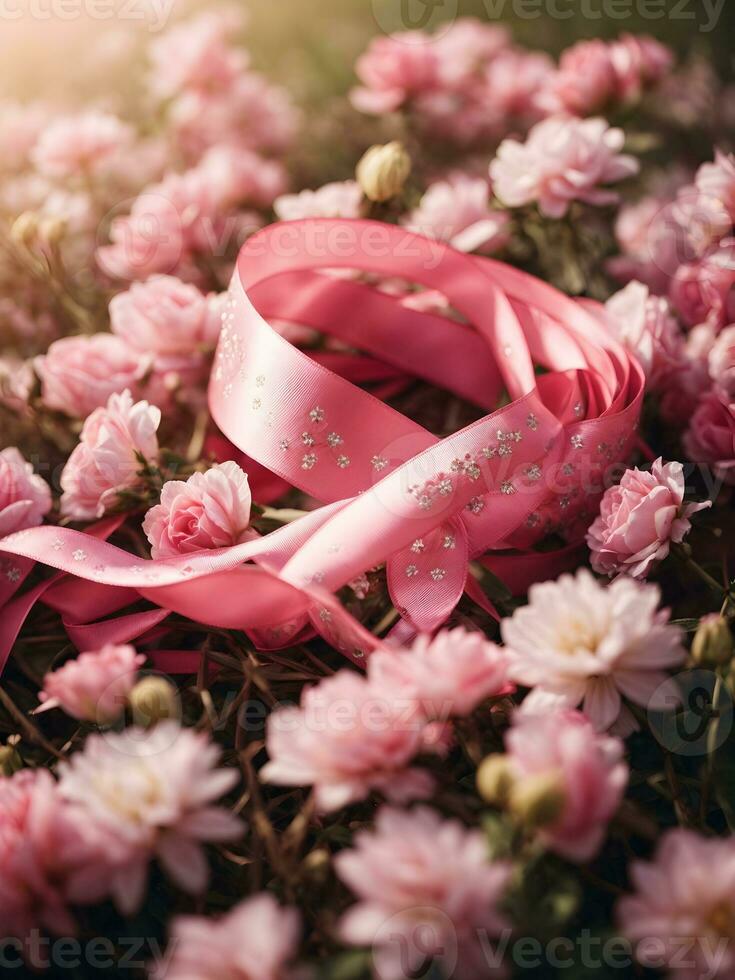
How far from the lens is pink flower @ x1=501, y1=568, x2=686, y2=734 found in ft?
1.42

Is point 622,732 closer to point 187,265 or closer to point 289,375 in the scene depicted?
point 289,375

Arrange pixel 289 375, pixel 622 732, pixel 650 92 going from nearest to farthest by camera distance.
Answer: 1. pixel 622 732
2. pixel 289 375
3. pixel 650 92

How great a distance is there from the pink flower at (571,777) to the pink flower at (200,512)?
→ 0.85 feet

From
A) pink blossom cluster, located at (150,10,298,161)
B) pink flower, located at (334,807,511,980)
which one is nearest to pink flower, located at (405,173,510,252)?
pink blossom cluster, located at (150,10,298,161)

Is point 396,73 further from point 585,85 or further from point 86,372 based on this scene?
point 86,372

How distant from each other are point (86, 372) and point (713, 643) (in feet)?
1.69

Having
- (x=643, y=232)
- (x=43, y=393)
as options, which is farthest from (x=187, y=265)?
(x=643, y=232)

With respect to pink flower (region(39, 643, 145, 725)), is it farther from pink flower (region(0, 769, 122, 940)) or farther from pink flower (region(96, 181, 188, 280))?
pink flower (region(96, 181, 188, 280))

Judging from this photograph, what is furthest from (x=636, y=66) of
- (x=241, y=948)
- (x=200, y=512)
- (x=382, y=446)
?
(x=241, y=948)

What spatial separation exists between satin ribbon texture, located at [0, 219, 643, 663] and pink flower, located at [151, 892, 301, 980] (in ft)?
0.55

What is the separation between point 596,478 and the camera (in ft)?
2.05

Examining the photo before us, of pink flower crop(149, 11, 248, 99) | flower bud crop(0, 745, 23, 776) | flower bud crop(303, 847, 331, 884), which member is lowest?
flower bud crop(303, 847, 331, 884)

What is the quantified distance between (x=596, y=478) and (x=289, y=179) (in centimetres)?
67

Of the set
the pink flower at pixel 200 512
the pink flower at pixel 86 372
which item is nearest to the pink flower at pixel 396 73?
the pink flower at pixel 86 372
